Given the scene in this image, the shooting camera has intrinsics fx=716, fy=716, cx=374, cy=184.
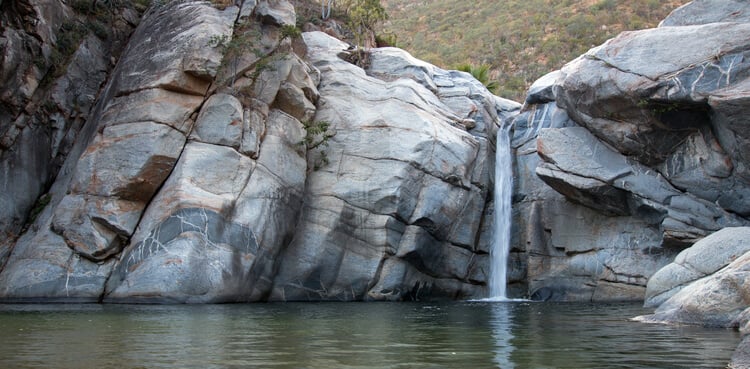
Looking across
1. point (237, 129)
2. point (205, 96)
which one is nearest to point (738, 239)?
point (237, 129)

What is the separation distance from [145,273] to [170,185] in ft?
11.0

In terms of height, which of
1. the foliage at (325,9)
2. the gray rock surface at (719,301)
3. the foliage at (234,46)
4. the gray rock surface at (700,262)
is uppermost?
the foliage at (325,9)

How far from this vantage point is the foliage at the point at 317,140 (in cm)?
2761

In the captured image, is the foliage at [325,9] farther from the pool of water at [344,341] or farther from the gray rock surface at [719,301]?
the gray rock surface at [719,301]

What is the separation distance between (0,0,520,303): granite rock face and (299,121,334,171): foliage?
0.11 m

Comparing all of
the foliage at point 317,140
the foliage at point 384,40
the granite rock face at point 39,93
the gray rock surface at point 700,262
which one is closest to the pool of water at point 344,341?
the gray rock surface at point 700,262

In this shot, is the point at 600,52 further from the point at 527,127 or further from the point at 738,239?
the point at 738,239

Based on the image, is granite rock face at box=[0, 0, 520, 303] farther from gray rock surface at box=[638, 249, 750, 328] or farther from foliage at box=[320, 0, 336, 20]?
gray rock surface at box=[638, 249, 750, 328]

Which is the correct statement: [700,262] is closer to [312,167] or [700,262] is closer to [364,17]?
[312,167]

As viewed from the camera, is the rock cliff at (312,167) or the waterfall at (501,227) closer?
the rock cliff at (312,167)

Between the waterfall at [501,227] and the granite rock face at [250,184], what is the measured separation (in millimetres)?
418

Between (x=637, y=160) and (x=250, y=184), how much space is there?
1395 cm

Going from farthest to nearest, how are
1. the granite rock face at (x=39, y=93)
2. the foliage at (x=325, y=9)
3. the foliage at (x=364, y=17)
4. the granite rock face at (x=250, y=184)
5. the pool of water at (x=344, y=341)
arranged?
the foliage at (x=325, y=9), the foliage at (x=364, y=17), the granite rock face at (x=39, y=93), the granite rock face at (x=250, y=184), the pool of water at (x=344, y=341)

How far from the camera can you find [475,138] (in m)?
30.2
